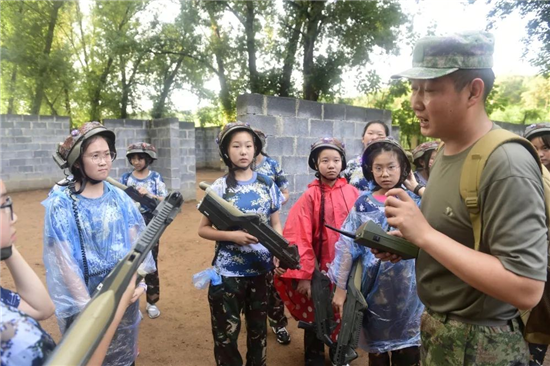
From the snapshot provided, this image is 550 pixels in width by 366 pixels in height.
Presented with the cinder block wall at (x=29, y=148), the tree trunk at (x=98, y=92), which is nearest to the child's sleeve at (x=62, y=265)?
the cinder block wall at (x=29, y=148)

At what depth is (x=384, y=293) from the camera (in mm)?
2484

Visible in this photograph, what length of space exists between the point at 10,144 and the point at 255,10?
10.4 m

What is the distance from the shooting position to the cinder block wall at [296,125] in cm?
462

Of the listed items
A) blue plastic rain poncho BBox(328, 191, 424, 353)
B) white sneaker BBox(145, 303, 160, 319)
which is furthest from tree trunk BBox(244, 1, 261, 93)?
blue plastic rain poncho BBox(328, 191, 424, 353)

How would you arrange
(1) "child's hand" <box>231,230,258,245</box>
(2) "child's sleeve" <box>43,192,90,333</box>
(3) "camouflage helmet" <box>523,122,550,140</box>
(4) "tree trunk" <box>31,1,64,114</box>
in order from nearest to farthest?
1. (2) "child's sleeve" <box>43,192,90,333</box>
2. (1) "child's hand" <box>231,230,258,245</box>
3. (3) "camouflage helmet" <box>523,122,550,140</box>
4. (4) "tree trunk" <box>31,1,64,114</box>

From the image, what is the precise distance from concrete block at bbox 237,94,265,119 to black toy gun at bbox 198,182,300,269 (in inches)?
83.9

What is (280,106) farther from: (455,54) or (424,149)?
(455,54)

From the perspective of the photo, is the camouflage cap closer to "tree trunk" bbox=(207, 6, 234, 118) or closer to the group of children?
the group of children

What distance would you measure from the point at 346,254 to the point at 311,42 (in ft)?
41.7

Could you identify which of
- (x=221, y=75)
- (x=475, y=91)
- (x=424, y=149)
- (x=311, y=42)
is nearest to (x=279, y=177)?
(x=424, y=149)

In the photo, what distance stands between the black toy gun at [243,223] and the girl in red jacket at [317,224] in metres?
0.34

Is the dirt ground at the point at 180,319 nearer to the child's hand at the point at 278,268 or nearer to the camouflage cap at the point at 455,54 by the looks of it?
the child's hand at the point at 278,268

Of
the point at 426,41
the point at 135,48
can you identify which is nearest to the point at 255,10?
the point at 135,48

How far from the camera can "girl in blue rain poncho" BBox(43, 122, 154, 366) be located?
7.04ft
